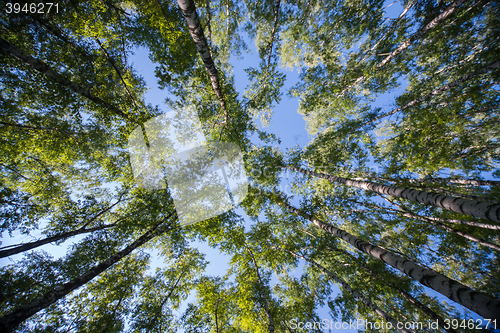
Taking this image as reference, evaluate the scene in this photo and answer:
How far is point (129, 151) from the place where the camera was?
7484mm

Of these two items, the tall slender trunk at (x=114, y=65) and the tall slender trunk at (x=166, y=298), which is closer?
the tall slender trunk at (x=114, y=65)

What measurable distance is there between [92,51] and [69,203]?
22.8ft

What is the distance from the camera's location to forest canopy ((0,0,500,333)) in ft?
17.1

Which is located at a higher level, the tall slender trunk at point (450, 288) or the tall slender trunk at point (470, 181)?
the tall slender trunk at point (470, 181)

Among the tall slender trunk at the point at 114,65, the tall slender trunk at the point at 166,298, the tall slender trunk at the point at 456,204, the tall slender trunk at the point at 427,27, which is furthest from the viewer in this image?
the tall slender trunk at the point at 166,298

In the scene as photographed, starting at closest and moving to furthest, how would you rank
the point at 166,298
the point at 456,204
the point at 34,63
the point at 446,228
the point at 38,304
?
the point at 456,204 → the point at 38,304 → the point at 34,63 → the point at 446,228 → the point at 166,298

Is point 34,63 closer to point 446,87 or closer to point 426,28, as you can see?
point 426,28

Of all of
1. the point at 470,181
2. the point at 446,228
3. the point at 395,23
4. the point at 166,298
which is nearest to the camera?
the point at 446,228

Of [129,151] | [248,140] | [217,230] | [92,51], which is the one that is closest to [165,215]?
[217,230]

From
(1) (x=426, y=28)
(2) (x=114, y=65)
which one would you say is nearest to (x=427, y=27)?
(1) (x=426, y=28)

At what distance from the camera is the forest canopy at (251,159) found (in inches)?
205

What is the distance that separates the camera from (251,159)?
9.63 m

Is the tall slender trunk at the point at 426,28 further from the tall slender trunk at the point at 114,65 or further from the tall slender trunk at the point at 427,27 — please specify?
the tall slender trunk at the point at 114,65

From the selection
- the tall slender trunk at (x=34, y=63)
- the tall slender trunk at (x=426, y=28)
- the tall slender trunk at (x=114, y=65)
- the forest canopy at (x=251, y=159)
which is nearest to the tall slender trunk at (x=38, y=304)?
the forest canopy at (x=251, y=159)
